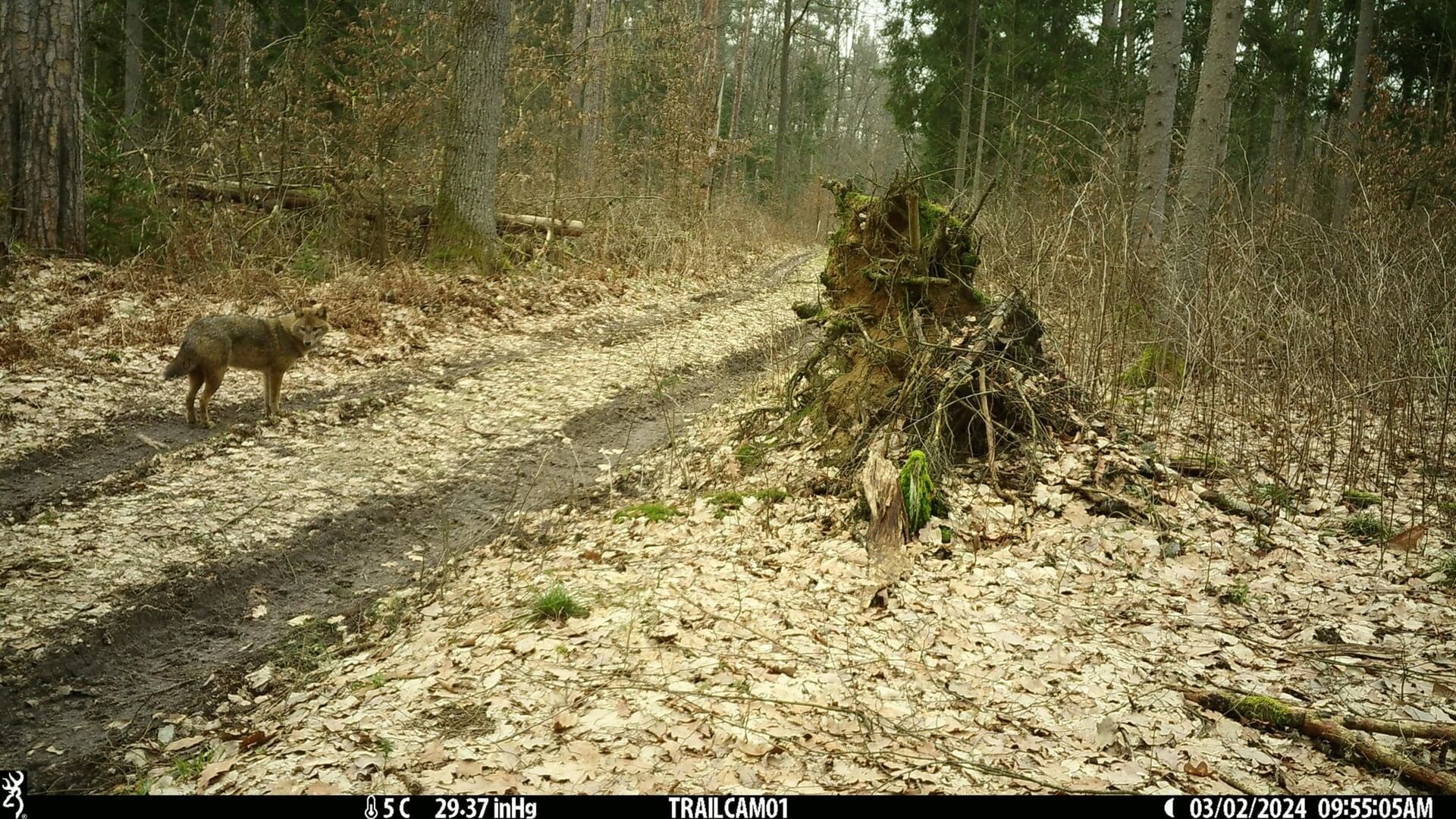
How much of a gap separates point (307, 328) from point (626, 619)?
5164 mm

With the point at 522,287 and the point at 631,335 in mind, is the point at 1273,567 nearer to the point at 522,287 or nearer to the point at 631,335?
the point at 631,335

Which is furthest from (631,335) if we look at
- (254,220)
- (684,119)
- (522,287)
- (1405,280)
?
(684,119)

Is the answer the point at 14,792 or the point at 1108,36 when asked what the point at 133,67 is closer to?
the point at 14,792

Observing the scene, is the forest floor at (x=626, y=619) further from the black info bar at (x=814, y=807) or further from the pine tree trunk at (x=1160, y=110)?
the pine tree trunk at (x=1160, y=110)

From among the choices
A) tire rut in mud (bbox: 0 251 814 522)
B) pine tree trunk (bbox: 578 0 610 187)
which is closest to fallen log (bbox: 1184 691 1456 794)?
tire rut in mud (bbox: 0 251 814 522)

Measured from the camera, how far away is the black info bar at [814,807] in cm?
311

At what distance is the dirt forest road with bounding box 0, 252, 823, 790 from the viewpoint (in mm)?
4359

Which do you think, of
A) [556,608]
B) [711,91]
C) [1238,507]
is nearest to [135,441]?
[556,608]

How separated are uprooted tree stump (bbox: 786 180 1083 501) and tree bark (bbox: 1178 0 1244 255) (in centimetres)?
329

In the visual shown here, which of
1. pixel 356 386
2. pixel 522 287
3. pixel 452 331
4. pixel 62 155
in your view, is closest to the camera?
pixel 356 386

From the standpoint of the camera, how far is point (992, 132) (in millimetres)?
24375

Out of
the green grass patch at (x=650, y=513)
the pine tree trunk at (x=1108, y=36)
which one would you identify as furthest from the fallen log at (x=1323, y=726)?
the pine tree trunk at (x=1108, y=36)

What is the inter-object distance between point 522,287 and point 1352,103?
57.8 ft

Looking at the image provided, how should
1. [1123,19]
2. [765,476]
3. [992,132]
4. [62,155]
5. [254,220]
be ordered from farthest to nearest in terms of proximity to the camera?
[992,132]
[1123,19]
[254,220]
[62,155]
[765,476]
